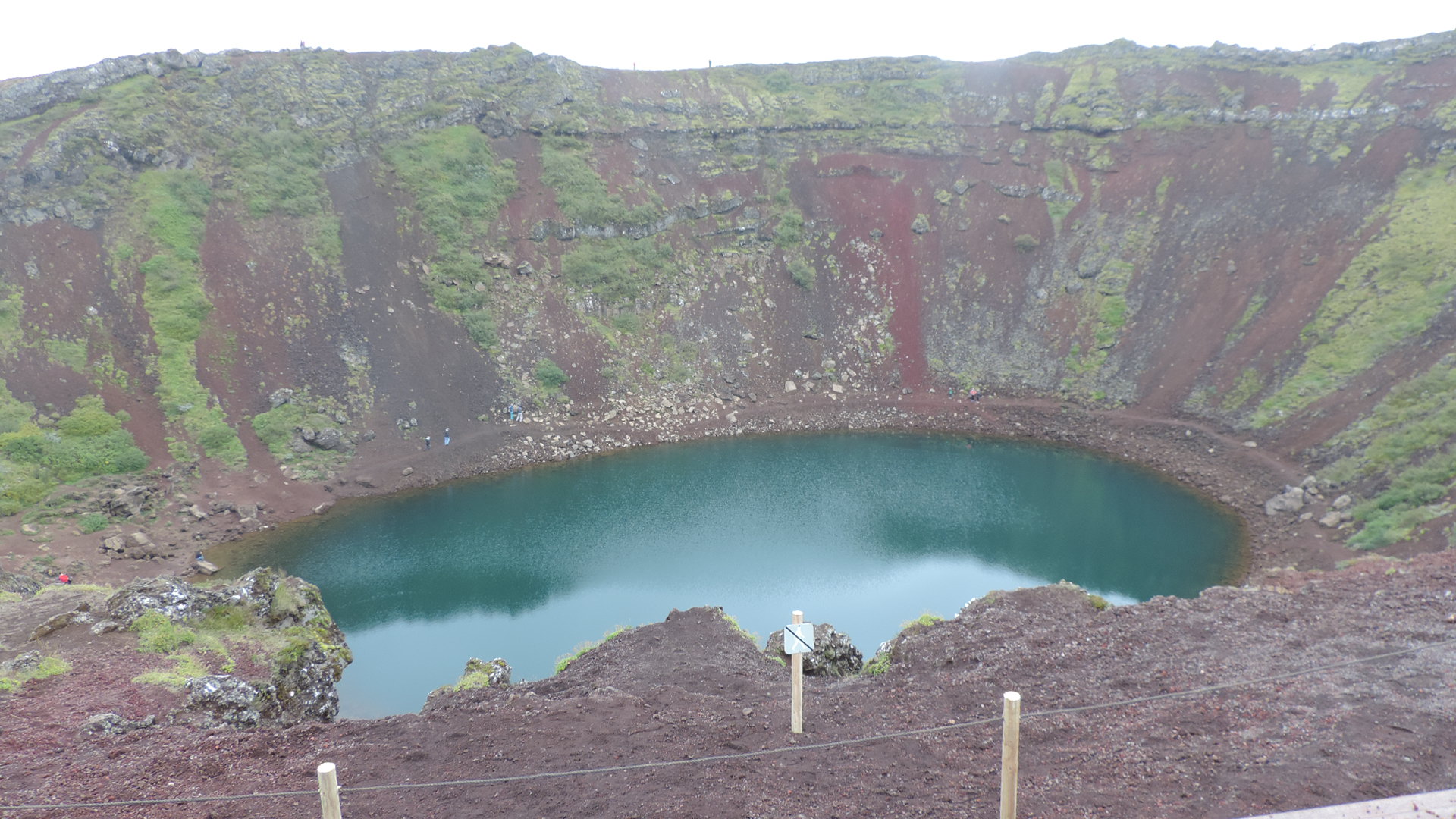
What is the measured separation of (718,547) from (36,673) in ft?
61.5

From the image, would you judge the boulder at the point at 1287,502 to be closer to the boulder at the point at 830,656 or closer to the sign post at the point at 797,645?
the boulder at the point at 830,656

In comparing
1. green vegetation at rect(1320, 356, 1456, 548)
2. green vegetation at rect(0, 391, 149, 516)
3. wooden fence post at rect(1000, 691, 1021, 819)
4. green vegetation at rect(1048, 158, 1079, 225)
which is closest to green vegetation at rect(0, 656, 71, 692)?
wooden fence post at rect(1000, 691, 1021, 819)

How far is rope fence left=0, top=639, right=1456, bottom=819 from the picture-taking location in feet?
29.5

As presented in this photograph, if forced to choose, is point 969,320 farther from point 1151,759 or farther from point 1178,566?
point 1151,759

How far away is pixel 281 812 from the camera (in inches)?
350

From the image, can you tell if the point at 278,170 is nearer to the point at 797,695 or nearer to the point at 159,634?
the point at 159,634

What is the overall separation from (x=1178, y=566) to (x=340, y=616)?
2697cm

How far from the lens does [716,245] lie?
1822 inches

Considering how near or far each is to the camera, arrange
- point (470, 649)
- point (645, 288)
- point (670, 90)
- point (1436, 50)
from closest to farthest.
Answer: point (470, 649)
point (1436, 50)
point (645, 288)
point (670, 90)

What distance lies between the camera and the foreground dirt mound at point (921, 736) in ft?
27.7

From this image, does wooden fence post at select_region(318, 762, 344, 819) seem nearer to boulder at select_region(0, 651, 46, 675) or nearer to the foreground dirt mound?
the foreground dirt mound

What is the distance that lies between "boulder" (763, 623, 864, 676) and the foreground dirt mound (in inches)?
45.1

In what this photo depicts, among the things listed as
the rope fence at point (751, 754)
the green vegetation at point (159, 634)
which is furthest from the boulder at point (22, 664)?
the rope fence at point (751, 754)

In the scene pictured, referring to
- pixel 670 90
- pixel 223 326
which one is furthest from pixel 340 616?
pixel 670 90
